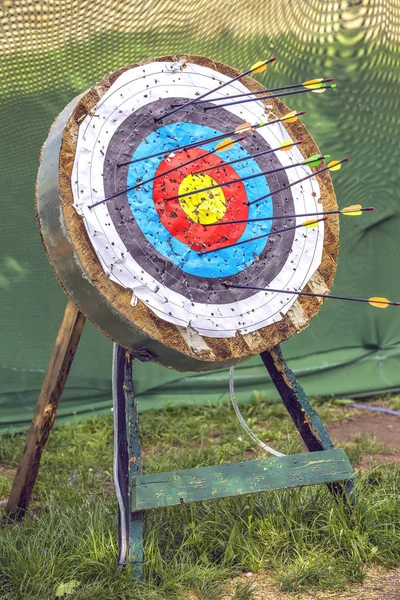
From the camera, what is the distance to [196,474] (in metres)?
2.45

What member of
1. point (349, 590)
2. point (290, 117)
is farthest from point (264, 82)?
point (349, 590)

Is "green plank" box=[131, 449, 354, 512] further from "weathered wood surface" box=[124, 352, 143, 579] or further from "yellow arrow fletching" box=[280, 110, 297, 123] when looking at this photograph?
"yellow arrow fletching" box=[280, 110, 297, 123]

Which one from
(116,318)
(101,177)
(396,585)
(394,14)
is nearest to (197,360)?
(116,318)

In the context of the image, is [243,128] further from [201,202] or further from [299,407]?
[299,407]

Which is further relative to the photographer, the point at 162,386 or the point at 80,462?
the point at 162,386

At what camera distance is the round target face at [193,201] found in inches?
93.0

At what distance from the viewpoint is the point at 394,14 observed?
14.9 feet

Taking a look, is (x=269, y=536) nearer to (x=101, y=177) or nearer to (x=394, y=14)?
(x=101, y=177)

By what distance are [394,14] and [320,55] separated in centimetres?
51

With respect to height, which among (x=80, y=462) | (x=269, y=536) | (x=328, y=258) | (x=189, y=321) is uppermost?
(x=328, y=258)

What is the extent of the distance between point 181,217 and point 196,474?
0.77 m

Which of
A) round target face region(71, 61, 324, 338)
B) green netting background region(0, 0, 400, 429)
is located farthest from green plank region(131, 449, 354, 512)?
green netting background region(0, 0, 400, 429)

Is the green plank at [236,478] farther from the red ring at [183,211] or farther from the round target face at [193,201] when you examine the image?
the red ring at [183,211]

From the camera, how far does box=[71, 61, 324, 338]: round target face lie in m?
2.36
